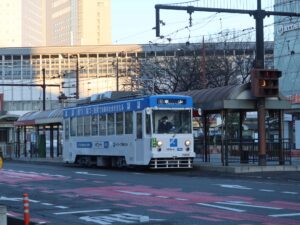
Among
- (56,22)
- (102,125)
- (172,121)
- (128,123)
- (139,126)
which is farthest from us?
(56,22)

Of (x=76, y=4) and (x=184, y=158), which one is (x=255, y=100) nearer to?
(x=184, y=158)

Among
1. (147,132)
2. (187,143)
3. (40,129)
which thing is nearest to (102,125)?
(147,132)

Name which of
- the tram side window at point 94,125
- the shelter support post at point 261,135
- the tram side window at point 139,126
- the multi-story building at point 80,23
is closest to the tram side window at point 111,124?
the tram side window at point 94,125

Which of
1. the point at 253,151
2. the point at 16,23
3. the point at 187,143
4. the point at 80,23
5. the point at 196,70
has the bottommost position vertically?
the point at 253,151

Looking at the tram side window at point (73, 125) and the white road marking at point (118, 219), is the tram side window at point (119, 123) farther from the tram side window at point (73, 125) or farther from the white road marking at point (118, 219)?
the white road marking at point (118, 219)

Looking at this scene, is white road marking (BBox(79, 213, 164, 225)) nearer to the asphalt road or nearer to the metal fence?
the asphalt road

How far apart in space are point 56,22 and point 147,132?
153101mm

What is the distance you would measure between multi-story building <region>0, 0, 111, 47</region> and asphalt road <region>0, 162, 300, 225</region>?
13440cm

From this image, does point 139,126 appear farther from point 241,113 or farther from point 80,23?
point 80,23

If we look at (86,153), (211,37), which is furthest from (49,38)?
(86,153)

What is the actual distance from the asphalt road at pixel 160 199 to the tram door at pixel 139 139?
293cm

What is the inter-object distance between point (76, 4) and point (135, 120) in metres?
140

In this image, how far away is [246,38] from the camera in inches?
2419

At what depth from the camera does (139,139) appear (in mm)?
27469
